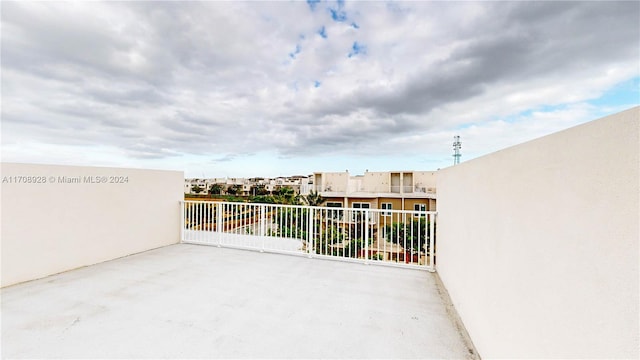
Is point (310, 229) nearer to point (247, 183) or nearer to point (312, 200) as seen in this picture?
point (312, 200)

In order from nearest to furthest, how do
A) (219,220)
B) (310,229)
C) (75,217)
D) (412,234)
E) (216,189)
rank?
(412,234)
(75,217)
(310,229)
(219,220)
(216,189)

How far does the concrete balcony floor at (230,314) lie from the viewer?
7.29 feet

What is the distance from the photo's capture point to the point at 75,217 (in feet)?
14.1

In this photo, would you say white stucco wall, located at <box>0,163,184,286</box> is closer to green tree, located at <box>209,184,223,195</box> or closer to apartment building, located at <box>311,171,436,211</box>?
apartment building, located at <box>311,171,436,211</box>

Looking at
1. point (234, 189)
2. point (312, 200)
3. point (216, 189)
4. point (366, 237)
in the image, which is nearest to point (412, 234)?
point (366, 237)

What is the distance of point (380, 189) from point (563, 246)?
22483 mm

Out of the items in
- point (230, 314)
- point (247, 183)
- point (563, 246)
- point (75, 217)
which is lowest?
point (230, 314)

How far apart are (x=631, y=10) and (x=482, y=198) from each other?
6.00 feet

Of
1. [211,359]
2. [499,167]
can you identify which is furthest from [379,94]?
[211,359]

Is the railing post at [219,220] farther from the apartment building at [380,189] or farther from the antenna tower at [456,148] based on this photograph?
the apartment building at [380,189]

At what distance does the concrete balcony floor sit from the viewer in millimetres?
2223

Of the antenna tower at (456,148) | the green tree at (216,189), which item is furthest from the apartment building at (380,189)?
the green tree at (216,189)

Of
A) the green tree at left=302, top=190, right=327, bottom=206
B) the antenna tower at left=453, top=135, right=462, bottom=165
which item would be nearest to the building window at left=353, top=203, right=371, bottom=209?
the green tree at left=302, top=190, right=327, bottom=206

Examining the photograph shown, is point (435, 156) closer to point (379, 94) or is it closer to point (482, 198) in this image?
point (379, 94)
